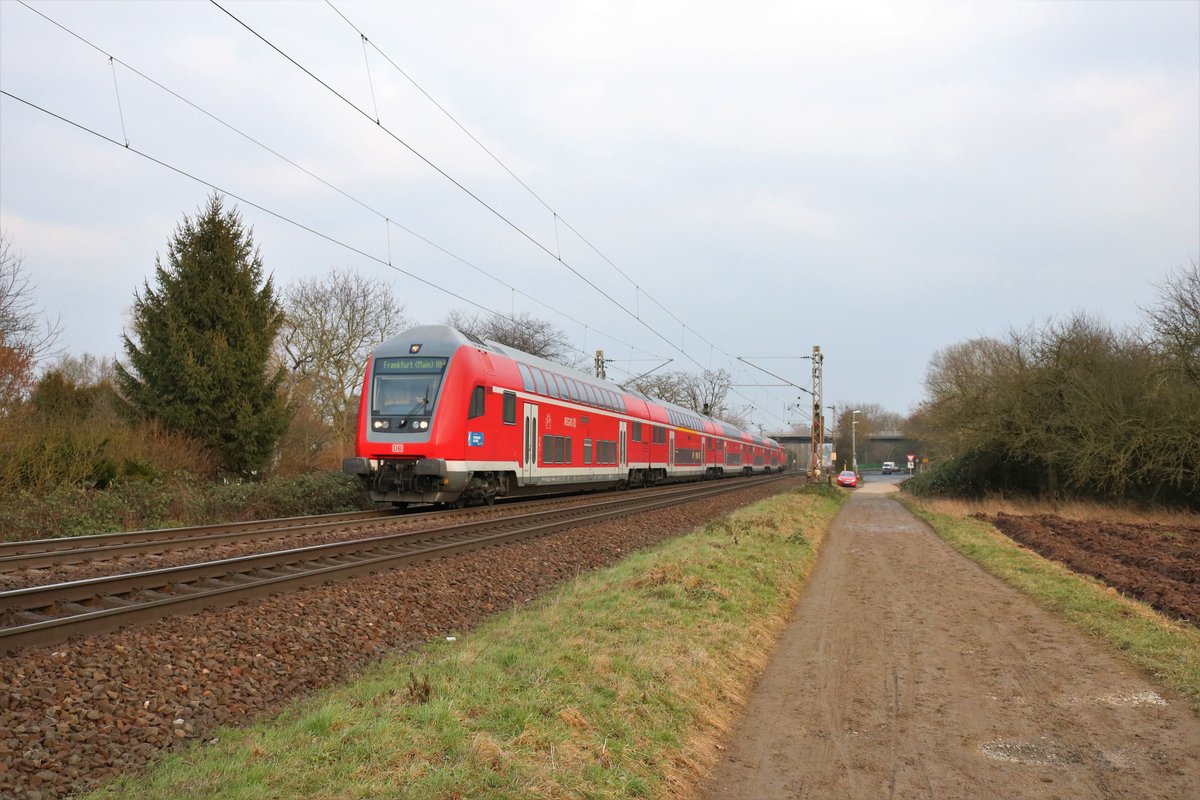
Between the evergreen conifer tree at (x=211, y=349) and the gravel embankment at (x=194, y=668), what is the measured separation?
14814 mm

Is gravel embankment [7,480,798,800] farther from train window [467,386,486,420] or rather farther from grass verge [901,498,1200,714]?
train window [467,386,486,420]

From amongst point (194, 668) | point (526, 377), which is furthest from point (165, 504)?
point (194, 668)

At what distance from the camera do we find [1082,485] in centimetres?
3353

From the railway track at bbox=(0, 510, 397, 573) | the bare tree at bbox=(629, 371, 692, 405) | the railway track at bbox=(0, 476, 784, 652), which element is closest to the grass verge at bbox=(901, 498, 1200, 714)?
the railway track at bbox=(0, 476, 784, 652)

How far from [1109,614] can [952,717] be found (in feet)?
16.0

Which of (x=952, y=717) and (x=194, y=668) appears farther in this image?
(x=952, y=717)

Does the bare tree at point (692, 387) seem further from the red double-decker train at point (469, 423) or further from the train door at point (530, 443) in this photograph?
the train door at point (530, 443)

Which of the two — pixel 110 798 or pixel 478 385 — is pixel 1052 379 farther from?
pixel 110 798

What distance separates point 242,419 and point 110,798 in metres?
20.7

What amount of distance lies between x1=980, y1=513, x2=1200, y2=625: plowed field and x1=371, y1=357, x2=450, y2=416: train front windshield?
1255 cm

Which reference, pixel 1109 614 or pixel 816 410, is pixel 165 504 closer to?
pixel 1109 614

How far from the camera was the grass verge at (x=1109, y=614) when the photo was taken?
7.67 m

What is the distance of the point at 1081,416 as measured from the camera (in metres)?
31.7

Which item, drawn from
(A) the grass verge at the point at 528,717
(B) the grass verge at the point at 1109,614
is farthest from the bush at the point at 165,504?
(B) the grass verge at the point at 1109,614
